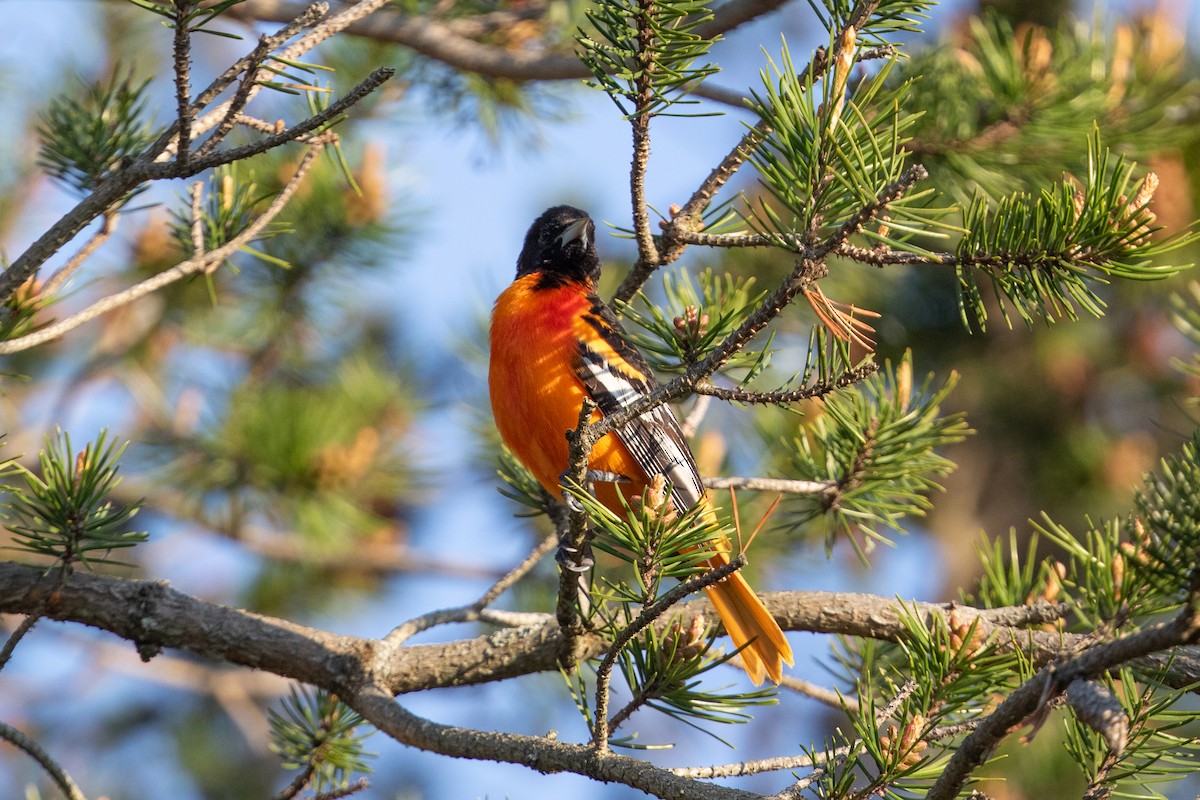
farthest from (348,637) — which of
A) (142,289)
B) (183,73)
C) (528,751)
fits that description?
(183,73)

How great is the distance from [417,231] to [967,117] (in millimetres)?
2122

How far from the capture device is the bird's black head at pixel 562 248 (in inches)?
151

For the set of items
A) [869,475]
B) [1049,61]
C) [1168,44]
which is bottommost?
[869,475]

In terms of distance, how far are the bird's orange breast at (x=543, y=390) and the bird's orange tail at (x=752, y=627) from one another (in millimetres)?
468

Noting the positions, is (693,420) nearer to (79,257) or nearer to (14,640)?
(79,257)

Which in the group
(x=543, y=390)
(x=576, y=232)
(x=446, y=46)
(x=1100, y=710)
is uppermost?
(x=446, y=46)

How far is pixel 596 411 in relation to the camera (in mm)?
3102

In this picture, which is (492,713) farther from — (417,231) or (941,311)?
(941,311)

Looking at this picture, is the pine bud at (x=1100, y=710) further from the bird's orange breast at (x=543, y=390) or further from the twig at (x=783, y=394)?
the bird's orange breast at (x=543, y=390)

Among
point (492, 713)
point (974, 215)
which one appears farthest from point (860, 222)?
point (492, 713)

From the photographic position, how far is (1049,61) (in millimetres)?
3416

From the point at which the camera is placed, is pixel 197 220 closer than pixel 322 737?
Yes

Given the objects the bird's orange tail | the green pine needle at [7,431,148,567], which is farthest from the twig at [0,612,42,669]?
the bird's orange tail

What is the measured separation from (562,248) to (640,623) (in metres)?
2.23
